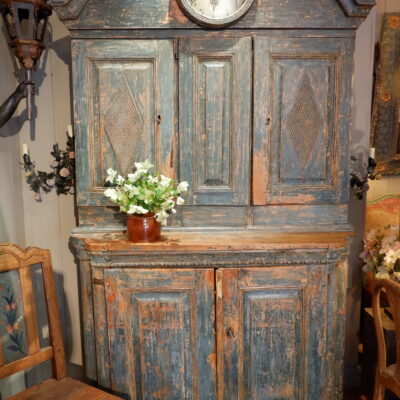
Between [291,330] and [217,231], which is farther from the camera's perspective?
[217,231]

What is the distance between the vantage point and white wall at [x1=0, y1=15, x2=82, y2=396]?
2346mm

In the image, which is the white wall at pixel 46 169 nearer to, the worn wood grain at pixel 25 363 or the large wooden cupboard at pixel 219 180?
the large wooden cupboard at pixel 219 180

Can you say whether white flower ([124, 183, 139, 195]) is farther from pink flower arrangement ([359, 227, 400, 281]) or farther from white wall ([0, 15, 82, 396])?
pink flower arrangement ([359, 227, 400, 281])

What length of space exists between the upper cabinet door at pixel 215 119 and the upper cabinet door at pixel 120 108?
8cm

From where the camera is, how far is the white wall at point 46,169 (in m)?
2.35

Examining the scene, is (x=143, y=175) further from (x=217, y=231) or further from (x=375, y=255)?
(x=375, y=255)

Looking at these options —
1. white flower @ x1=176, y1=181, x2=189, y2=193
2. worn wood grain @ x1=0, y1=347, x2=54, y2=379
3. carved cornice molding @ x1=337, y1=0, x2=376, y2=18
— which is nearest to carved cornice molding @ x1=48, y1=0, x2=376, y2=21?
carved cornice molding @ x1=337, y1=0, x2=376, y2=18

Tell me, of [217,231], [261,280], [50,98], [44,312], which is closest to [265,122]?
[217,231]

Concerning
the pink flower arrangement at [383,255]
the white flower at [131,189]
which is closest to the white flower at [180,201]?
the white flower at [131,189]

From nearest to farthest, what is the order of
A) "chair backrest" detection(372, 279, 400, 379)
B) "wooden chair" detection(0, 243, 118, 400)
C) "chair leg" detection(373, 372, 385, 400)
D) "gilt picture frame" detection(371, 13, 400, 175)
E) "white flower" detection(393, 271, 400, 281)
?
"chair backrest" detection(372, 279, 400, 379) → "wooden chair" detection(0, 243, 118, 400) → "chair leg" detection(373, 372, 385, 400) → "white flower" detection(393, 271, 400, 281) → "gilt picture frame" detection(371, 13, 400, 175)

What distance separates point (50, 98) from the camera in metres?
2.48

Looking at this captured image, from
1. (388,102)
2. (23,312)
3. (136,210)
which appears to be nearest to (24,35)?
(136,210)

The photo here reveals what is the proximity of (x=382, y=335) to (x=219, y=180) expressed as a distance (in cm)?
107

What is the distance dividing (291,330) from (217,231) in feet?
2.02
